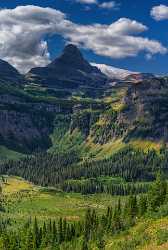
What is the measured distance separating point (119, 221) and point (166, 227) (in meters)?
64.1

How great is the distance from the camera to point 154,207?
173 meters

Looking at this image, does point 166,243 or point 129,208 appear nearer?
point 166,243

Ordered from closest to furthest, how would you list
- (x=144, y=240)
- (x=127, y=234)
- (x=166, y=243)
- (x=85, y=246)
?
(x=166, y=243)
(x=144, y=240)
(x=127, y=234)
(x=85, y=246)

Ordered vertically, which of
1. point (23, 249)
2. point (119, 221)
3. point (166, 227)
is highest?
A: point (166, 227)

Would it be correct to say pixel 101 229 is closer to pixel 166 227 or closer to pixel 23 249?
pixel 23 249

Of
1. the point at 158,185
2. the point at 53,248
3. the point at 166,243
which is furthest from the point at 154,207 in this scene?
the point at 166,243

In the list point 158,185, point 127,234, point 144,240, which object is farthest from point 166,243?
point 158,185

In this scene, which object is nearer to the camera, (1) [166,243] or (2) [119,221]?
(1) [166,243]

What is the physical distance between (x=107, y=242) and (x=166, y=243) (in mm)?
43662

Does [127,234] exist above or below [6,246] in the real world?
above

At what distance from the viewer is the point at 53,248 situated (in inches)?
7539

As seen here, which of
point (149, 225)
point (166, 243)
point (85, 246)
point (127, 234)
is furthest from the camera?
point (85, 246)

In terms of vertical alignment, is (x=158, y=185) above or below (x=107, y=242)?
above

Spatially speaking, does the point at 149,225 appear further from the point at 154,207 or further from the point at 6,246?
the point at 6,246
